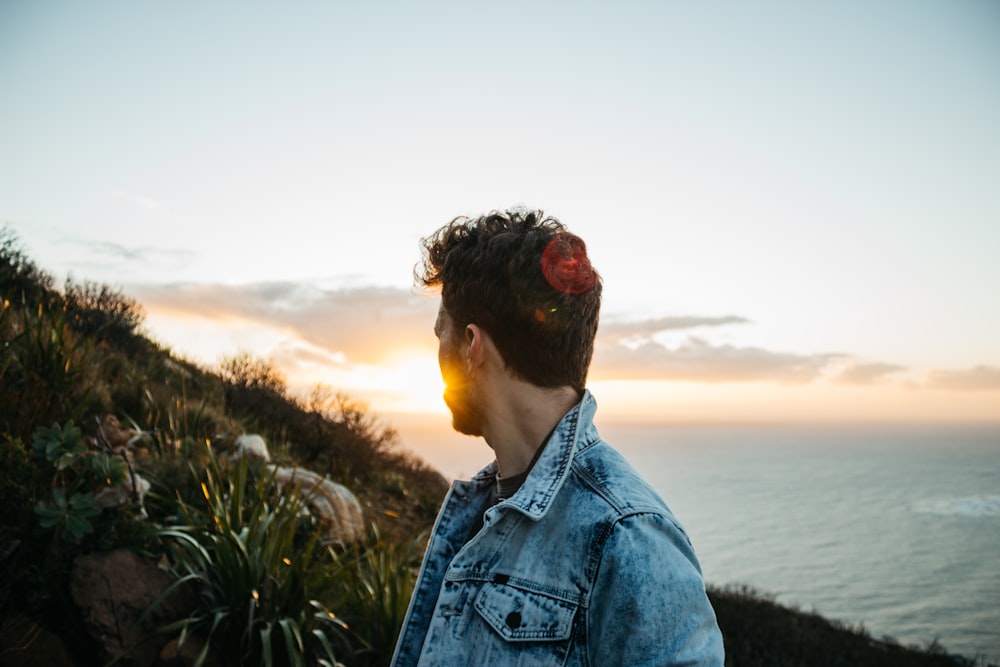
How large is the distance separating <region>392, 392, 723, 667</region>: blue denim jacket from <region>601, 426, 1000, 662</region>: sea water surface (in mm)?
12844

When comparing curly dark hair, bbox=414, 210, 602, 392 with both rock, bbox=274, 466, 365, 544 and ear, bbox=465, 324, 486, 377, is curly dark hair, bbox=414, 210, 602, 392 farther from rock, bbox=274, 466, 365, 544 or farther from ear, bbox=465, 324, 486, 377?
rock, bbox=274, 466, 365, 544

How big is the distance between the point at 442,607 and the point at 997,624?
16118mm

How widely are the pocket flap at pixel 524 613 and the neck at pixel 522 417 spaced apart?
1.16ft

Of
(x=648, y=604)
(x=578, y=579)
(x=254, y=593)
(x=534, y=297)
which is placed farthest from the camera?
(x=254, y=593)

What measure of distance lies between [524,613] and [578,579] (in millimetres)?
159

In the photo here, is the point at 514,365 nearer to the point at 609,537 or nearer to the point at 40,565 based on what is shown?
the point at 609,537

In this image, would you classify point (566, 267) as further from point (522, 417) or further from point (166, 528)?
point (166, 528)

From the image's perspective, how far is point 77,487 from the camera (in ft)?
12.8

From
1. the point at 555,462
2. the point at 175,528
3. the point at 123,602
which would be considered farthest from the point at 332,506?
the point at 555,462

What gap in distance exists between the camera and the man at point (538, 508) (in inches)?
45.9

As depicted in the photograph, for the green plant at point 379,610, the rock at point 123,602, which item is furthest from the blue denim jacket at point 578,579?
the rock at point 123,602

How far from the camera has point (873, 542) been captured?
20109 mm

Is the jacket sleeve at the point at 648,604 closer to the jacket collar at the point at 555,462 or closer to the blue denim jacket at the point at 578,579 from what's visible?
the blue denim jacket at the point at 578,579

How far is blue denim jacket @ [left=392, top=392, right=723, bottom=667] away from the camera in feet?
3.73
